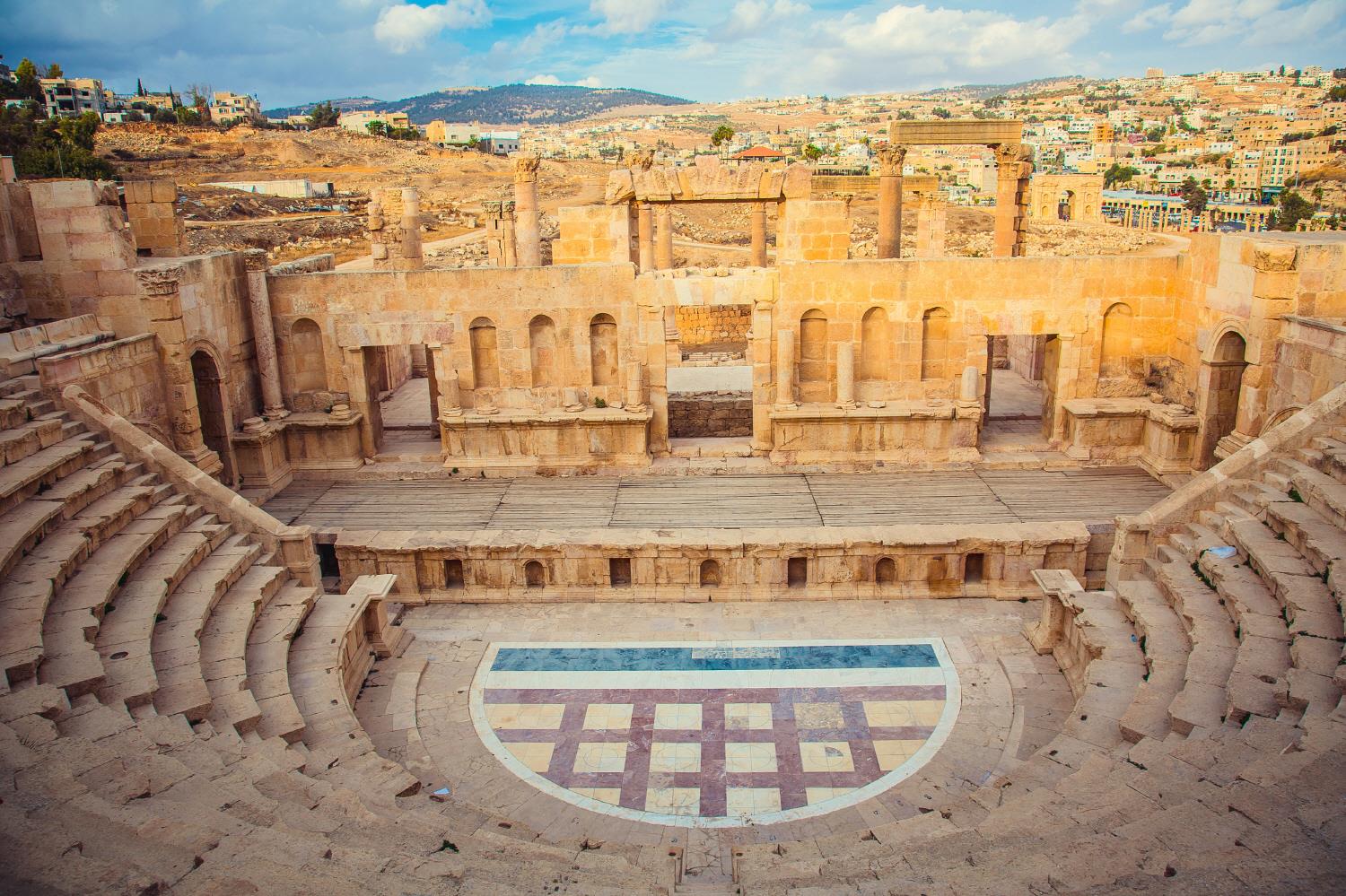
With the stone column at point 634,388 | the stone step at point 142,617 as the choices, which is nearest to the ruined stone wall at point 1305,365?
the stone column at point 634,388

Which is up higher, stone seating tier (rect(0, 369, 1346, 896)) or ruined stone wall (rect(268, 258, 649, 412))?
ruined stone wall (rect(268, 258, 649, 412))

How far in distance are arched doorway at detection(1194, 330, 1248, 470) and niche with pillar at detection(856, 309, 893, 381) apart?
4.84m

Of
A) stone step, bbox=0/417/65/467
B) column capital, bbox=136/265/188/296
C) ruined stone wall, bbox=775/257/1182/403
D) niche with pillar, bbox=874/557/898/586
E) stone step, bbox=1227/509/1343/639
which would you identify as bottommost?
niche with pillar, bbox=874/557/898/586

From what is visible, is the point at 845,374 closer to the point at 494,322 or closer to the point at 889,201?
the point at 494,322

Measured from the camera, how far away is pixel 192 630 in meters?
10.0

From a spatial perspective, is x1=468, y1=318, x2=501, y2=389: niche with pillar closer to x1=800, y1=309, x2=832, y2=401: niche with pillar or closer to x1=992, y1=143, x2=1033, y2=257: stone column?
x1=800, y1=309, x2=832, y2=401: niche with pillar

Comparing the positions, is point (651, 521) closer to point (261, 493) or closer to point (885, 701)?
point (885, 701)

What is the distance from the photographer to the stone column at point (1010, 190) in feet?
67.4

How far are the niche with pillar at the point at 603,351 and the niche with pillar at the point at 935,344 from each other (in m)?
5.25

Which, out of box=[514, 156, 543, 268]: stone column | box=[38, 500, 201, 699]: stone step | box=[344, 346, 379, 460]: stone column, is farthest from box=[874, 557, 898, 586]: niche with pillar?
box=[514, 156, 543, 268]: stone column

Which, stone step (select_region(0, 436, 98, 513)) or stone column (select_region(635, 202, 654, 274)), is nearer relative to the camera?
stone step (select_region(0, 436, 98, 513))

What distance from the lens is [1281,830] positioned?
19.7ft

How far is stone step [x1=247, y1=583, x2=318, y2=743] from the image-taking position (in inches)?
368

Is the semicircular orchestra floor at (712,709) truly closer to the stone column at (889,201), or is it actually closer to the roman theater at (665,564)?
the roman theater at (665,564)
